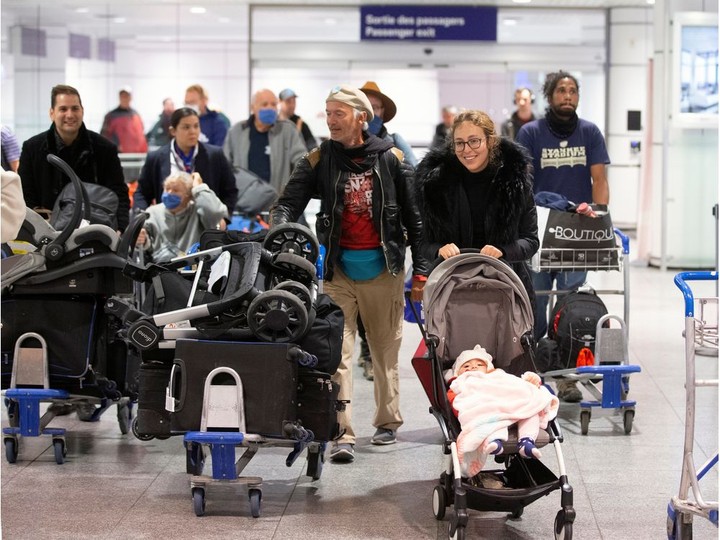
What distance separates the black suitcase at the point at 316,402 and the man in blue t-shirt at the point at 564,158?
239 cm

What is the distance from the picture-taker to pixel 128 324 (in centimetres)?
479

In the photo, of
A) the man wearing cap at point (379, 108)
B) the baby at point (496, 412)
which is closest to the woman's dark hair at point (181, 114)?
the man wearing cap at point (379, 108)

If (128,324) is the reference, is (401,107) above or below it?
above

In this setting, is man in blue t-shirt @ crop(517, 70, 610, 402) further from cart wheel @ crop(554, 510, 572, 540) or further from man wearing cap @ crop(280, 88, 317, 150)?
man wearing cap @ crop(280, 88, 317, 150)

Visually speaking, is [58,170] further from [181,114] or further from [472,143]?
[472,143]

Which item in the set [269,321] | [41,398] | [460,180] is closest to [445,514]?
[269,321]

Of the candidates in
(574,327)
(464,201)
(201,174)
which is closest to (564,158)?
(574,327)

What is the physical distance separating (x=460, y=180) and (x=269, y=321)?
3.72 feet

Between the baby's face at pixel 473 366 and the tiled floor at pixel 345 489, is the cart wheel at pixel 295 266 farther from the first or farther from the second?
the tiled floor at pixel 345 489

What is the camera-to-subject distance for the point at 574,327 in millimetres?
6340

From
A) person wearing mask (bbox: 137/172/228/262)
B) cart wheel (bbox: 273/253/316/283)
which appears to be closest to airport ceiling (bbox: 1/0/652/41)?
person wearing mask (bbox: 137/172/228/262)

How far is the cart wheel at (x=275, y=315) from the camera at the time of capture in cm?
453

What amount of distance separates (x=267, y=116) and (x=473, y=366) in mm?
4806

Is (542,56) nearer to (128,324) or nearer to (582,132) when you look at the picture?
(582,132)
